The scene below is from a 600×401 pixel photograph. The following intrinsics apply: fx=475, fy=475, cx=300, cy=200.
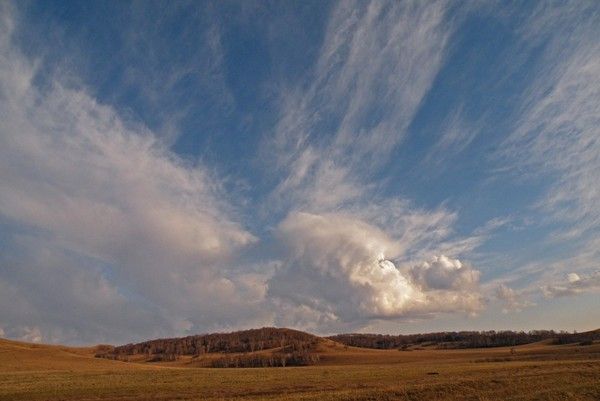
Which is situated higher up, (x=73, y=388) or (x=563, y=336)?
(x=563, y=336)

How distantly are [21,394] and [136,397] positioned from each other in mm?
12661

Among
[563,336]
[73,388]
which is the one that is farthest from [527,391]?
[563,336]

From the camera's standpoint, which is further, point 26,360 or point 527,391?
point 26,360

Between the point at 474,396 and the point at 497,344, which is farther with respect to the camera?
the point at 497,344

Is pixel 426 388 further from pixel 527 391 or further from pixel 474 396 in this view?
pixel 527 391

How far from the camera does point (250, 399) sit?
113 feet

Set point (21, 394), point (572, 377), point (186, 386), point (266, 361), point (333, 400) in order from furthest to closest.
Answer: point (266, 361), point (186, 386), point (21, 394), point (572, 377), point (333, 400)

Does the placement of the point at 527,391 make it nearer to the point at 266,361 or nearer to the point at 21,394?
the point at 21,394

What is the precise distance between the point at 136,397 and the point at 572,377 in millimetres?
36459

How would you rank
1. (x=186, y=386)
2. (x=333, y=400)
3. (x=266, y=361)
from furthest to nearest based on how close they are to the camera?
(x=266, y=361)
(x=186, y=386)
(x=333, y=400)

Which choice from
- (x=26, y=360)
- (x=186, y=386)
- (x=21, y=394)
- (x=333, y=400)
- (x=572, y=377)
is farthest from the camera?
(x=26, y=360)

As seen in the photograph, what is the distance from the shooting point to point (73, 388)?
1932 inches

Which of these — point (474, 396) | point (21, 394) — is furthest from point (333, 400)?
point (21, 394)

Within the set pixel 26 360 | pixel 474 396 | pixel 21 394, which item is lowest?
pixel 474 396
